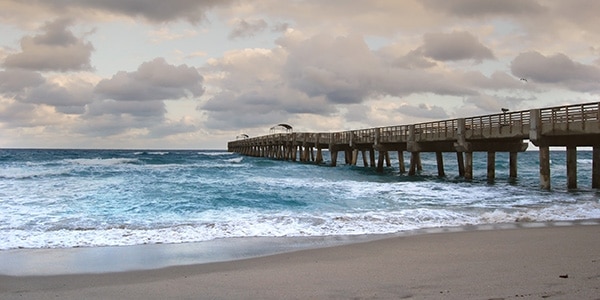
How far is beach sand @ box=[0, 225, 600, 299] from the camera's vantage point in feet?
17.9

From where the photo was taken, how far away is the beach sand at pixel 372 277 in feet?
17.9

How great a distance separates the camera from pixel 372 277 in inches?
251

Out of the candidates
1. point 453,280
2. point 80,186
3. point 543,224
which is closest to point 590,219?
point 543,224

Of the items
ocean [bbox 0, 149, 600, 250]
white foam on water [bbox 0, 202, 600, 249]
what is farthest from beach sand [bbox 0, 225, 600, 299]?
ocean [bbox 0, 149, 600, 250]

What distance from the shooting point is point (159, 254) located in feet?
28.3

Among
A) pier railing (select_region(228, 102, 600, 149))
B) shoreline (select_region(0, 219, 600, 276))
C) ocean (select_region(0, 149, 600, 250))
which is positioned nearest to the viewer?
shoreline (select_region(0, 219, 600, 276))

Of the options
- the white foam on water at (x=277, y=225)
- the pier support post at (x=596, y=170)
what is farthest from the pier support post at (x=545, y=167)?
the white foam on water at (x=277, y=225)

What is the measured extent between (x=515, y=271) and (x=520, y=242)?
288cm

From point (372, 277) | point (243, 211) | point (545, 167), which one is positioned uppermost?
point (545, 167)

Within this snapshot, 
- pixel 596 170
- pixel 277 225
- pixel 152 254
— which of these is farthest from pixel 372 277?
pixel 596 170

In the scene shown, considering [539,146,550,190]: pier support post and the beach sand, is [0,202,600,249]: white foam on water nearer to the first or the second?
the beach sand

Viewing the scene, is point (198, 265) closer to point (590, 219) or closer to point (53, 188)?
point (590, 219)

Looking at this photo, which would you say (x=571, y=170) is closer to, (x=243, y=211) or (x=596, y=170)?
(x=596, y=170)

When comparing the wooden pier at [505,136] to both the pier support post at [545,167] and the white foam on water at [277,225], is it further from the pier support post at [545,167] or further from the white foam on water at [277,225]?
the white foam on water at [277,225]
